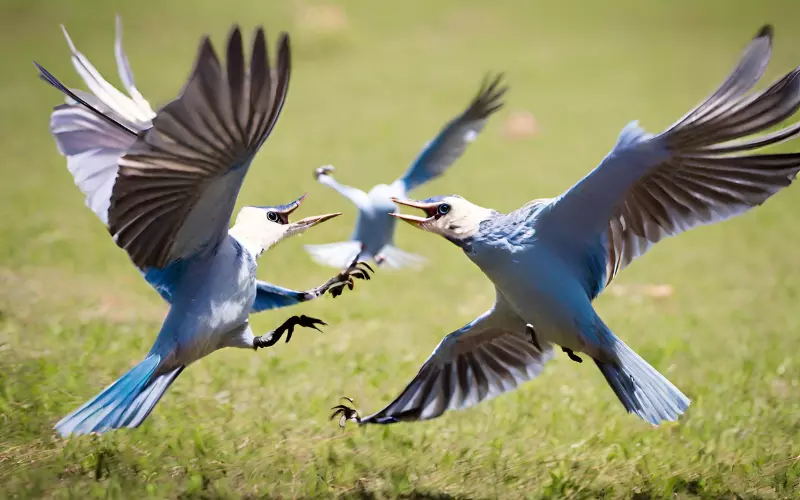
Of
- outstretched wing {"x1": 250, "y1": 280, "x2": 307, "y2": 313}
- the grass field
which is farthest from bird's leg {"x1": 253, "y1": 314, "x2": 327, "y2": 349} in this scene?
the grass field

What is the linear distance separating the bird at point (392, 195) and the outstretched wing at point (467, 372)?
1.36m

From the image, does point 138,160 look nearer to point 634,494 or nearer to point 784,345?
point 634,494

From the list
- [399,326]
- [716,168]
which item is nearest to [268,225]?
[716,168]

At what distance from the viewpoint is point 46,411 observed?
404cm

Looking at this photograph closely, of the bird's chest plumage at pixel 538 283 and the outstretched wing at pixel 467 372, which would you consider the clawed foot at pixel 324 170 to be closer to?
the outstretched wing at pixel 467 372

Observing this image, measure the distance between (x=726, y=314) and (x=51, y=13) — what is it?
14.9 m

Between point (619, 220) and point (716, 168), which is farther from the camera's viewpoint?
point (619, 220)

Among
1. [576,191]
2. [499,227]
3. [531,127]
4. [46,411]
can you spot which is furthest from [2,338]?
[531,127]

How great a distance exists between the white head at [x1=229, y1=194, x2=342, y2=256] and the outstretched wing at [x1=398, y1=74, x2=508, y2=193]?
6.76 feet

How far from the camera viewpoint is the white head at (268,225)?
3.77 m

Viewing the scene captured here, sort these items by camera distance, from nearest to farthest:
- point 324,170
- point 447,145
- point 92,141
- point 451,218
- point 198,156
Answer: point 198,156 → point 451,218 → point 92,141 → point 324,170 → point 447,145

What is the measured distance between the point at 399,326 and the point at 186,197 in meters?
3.46

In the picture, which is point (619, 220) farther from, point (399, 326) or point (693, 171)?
point (399, 326)

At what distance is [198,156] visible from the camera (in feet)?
9.90
